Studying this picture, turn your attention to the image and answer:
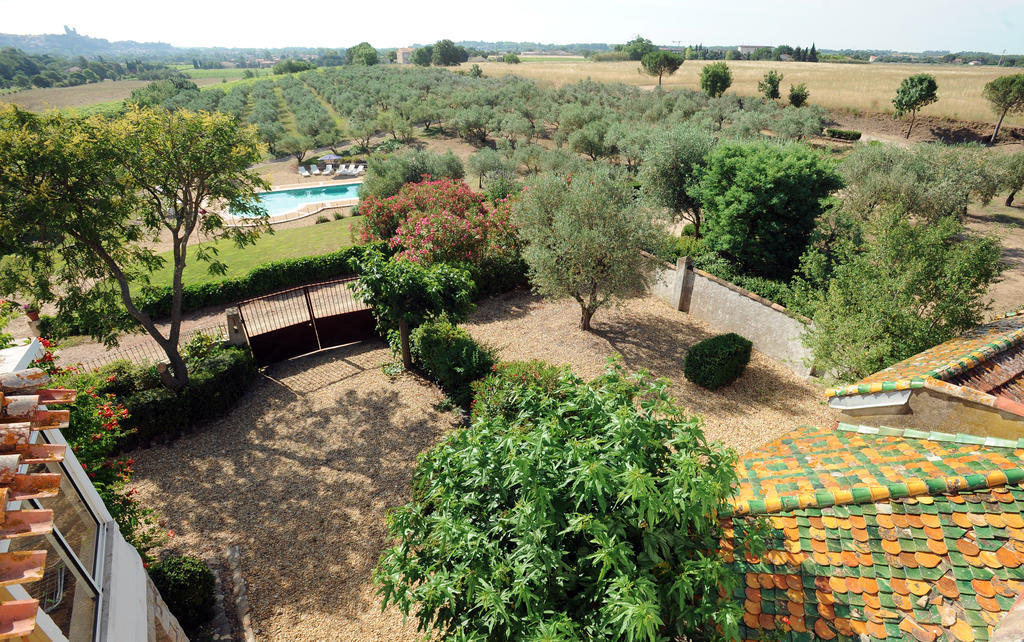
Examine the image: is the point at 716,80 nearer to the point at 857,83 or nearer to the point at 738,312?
the point at 857,83

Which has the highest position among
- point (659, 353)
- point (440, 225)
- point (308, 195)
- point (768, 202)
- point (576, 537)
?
point (576, 537)

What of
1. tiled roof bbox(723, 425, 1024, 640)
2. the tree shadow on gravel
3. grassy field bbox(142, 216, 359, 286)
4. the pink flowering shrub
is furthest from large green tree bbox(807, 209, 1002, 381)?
grassy field bbox(142, 216, 359, 286)

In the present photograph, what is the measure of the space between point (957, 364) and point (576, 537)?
26.2 feet

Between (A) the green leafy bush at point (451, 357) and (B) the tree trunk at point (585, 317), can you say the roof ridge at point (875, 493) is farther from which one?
(B) the tree trunk at point (585, 317)

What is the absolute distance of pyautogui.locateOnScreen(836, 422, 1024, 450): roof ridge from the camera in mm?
6469

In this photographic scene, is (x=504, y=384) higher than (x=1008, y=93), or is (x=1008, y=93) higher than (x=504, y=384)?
(x=1008, y=93)

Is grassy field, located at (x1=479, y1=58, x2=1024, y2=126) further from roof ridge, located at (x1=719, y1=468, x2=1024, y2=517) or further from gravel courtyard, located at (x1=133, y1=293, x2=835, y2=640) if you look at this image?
roof ridge, located at (x1=719, y1=468, x2=1024, y2=517)

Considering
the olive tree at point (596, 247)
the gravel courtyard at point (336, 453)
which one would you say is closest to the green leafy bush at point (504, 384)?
the gravel courtyard at point (336, 453)

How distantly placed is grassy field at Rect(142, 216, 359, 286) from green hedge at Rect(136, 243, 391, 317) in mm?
1009

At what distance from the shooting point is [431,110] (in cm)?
6106

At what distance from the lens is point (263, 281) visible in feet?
68.7

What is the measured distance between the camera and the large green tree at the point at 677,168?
24609 mm

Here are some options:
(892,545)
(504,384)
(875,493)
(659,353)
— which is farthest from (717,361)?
(892,545)

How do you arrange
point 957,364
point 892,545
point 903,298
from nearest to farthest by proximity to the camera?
point 892,545 < point 957,364 < point 903,298
